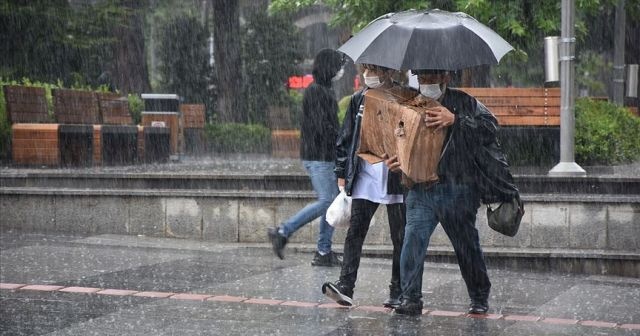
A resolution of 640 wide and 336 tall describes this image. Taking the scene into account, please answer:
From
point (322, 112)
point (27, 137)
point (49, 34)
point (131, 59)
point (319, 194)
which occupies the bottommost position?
point (319, 194)

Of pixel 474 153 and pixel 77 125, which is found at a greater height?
pixel 474 153

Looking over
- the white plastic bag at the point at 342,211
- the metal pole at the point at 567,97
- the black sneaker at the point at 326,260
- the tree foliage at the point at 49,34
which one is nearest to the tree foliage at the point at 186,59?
the tree foliage at the point at 49,34

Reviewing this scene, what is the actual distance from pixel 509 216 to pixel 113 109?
46.0ft

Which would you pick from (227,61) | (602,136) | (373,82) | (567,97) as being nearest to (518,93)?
(602,136)

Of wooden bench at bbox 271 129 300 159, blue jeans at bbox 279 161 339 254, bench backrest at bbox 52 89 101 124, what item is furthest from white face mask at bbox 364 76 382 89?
wooden bench at bbox 271 129 300 159

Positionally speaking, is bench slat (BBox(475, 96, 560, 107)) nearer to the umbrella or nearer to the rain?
the rain

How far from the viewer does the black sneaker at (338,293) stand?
343 inches

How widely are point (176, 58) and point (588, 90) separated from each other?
2430cm

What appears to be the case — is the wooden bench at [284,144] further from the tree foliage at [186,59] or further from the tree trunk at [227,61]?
the tree foliage at [186,59]

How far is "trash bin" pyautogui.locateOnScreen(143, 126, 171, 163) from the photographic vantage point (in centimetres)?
2148

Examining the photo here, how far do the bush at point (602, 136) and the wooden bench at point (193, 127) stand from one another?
10.7 metres

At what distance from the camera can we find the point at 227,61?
3112 cm

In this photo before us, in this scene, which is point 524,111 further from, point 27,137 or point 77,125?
point 27,137

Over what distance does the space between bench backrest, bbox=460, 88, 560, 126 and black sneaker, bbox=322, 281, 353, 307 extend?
27.5ft
